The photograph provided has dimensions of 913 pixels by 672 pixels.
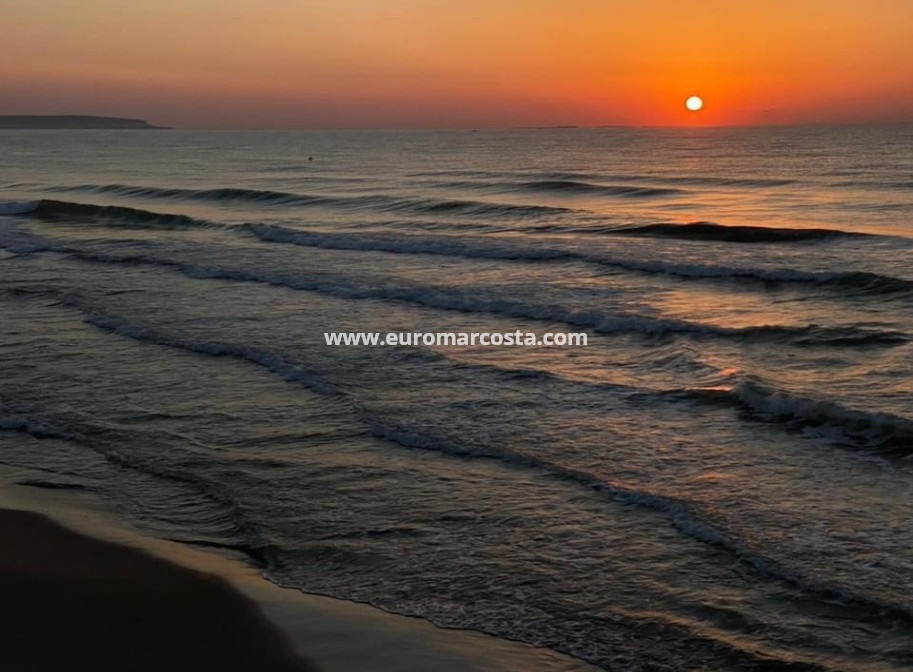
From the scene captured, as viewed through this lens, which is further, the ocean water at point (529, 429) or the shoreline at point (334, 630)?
the ocean water at point (529, 429)

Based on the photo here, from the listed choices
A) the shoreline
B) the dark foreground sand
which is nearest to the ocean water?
the shoreline

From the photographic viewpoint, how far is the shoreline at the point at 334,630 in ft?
17.8

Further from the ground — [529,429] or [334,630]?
[529,429]

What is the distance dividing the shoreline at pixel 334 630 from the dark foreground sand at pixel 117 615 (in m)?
0.04

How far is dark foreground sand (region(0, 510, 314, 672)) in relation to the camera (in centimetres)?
541

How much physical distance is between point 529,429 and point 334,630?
167 inches

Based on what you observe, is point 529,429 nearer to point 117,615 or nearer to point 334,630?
point 334,630

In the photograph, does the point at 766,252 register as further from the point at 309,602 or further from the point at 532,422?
the point at 309,602

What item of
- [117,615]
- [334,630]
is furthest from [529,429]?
[117,615]

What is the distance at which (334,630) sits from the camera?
5828 mm

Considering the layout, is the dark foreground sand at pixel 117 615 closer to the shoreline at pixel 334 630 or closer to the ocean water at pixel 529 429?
the shoreline at pixel 334 630

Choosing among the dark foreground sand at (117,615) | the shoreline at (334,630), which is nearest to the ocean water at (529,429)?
the shoreline at (334,630)

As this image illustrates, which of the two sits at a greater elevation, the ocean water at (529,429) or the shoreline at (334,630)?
the ocean water at (529,429)

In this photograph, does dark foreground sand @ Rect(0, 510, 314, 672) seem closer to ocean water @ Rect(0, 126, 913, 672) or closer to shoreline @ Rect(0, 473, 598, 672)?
shoreline @ Rect(0, 473, 598, 672)
